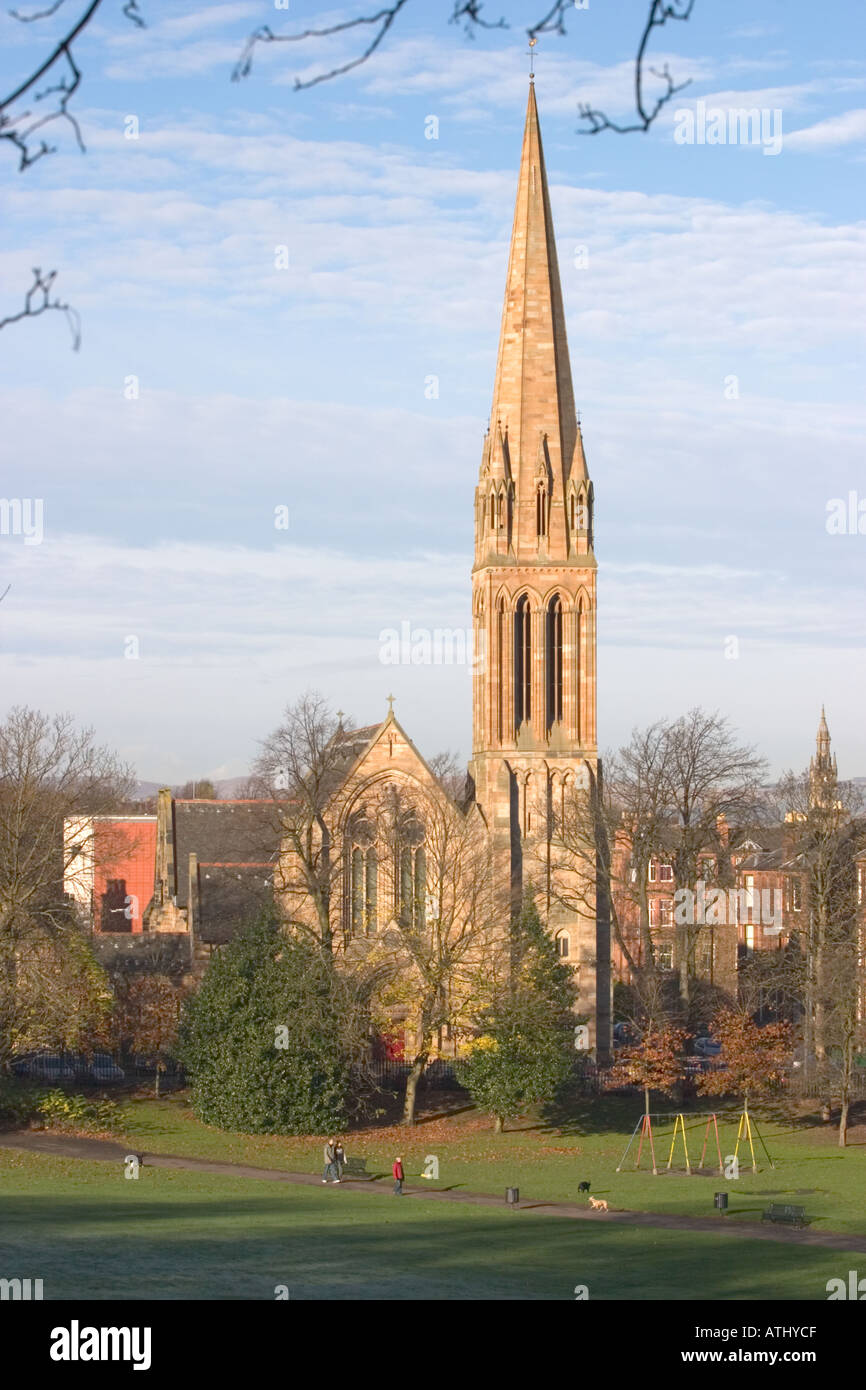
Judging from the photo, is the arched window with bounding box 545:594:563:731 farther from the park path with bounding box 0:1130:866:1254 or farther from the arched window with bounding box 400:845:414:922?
the park path with bounding box 0:1130:866:1254

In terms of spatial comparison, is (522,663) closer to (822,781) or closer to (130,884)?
(822,781)

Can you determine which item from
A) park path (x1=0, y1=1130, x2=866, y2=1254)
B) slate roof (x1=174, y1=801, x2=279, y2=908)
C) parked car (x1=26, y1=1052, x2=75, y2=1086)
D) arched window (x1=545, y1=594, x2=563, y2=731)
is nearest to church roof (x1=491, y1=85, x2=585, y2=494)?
arched window (x1=545, y1=594, x2=563, y2=731)

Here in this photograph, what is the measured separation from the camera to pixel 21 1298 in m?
25.6

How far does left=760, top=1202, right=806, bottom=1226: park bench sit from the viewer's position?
41.8 metres

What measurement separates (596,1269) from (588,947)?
40.3m

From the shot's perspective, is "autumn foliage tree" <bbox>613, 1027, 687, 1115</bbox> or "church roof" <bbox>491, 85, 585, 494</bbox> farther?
"church roof" <bbox>491, 85, 585, 494</bbox>

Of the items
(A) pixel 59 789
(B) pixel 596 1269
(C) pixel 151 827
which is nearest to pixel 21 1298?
(B) pixel 596 1269

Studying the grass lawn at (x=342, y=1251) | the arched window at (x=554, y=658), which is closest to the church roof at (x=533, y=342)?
the arched window at (x=554, y=658)

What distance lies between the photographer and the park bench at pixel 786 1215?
41.8m

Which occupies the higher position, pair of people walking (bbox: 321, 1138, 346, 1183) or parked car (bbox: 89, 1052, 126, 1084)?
parked car (bbox: 89, 1052, 126, 1084)

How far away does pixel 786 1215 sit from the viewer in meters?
41.9

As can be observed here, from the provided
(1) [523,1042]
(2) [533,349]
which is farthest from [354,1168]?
(2) [533,349]

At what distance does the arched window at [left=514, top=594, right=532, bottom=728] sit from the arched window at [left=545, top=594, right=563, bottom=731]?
2.46 ft
